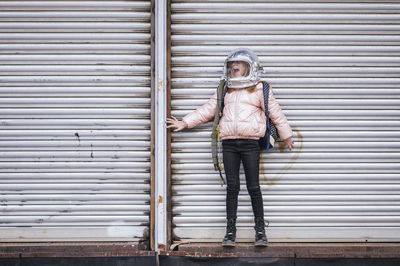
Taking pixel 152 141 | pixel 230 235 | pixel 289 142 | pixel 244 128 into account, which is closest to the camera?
pixel 244 128

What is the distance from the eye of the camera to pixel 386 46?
16.2ft

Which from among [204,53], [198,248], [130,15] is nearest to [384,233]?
[198,248]

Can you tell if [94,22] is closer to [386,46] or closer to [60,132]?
[60,132]

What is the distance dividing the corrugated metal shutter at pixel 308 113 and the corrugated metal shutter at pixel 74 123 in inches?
18.1

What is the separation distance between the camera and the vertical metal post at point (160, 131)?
4711 mm

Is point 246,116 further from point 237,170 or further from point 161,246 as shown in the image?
point 161,246

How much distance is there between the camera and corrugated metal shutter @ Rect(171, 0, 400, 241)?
192 inches

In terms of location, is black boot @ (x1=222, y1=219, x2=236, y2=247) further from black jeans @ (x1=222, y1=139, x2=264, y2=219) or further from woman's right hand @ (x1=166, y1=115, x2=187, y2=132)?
woman's right hand @ (x1=166, y1=115, x2=187, y2=132)

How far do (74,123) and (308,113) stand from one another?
2699 mm

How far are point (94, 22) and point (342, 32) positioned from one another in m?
2.89

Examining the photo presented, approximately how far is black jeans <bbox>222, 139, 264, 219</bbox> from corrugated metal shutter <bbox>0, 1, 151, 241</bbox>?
37.7 inches

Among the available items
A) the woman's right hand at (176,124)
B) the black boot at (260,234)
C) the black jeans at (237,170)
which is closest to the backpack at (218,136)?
the black jeans at (237,170)

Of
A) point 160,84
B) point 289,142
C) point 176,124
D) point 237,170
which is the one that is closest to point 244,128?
point 237,170

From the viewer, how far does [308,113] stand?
16.0 ft
